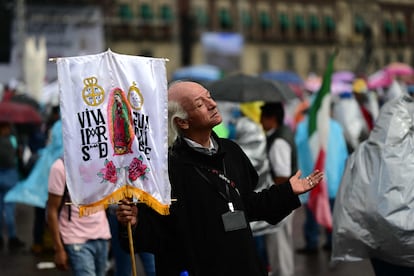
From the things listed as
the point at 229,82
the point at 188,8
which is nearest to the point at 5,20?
the point at 188,8

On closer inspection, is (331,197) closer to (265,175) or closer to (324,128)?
(324,128)

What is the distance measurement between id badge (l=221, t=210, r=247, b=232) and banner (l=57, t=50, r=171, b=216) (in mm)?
314

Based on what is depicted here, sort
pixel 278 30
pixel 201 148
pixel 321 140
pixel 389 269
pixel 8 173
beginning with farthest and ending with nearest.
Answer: pixel 278 30
pixel 8 173
pixel 321 140
pixel 389 269
pixel 201 148

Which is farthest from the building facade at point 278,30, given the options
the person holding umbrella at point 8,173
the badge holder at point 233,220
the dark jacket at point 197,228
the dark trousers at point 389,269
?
the badge holder at point 233,220

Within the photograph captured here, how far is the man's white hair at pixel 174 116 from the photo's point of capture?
12.9 feet

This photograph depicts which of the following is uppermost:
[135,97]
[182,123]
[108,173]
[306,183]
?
[135,97]

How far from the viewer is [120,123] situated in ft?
12.6

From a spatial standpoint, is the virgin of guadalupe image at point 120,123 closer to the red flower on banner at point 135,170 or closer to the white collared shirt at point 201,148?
the red flower on banner at point 135,170

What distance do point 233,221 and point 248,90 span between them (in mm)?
4791

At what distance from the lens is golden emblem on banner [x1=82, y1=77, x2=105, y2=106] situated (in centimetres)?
382

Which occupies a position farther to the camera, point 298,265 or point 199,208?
point 298,265

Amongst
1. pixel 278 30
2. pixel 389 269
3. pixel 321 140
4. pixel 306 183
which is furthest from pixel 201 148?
pixel 278 30

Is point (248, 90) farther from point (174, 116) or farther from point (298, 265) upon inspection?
point (174, 116)

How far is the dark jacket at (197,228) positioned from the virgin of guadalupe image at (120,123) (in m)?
0.24
